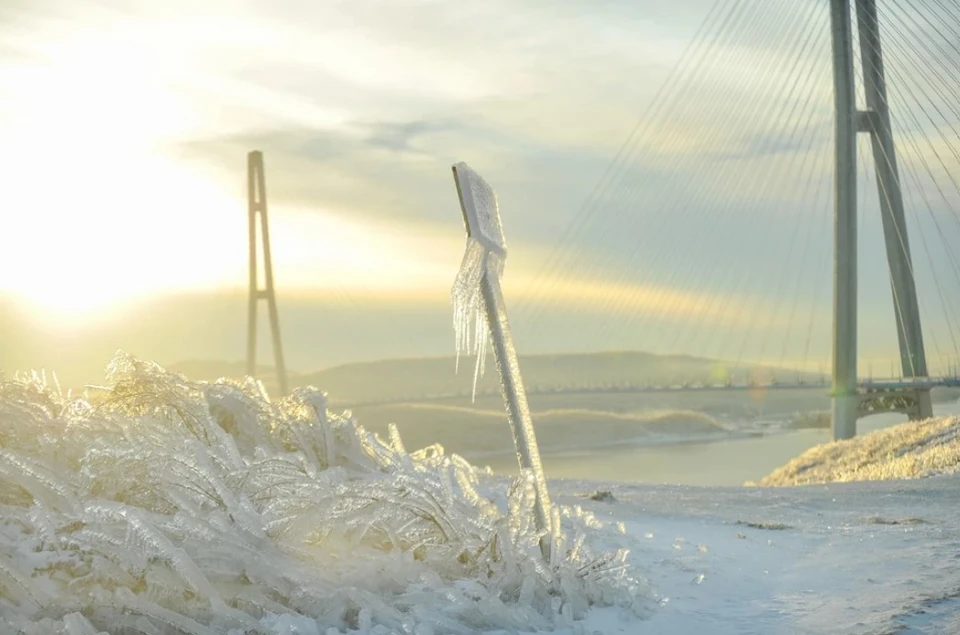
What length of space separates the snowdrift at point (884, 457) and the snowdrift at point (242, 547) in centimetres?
745

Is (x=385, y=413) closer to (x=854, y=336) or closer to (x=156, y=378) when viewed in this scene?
(x=854, y=336)

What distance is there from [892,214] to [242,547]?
62.5ft

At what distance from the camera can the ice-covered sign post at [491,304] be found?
376 centimetres

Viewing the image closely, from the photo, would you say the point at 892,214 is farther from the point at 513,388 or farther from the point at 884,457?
the point at 513,388

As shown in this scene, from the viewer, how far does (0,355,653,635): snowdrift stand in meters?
3.21

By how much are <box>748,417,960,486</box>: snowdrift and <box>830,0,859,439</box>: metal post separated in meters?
3.94

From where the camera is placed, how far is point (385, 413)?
4775cm

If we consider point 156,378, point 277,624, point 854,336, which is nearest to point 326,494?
point 277,624

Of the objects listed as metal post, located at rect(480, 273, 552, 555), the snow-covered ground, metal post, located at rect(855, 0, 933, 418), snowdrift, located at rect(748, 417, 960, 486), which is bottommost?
snowdrift, located at rect(748, 417, 960, 486)

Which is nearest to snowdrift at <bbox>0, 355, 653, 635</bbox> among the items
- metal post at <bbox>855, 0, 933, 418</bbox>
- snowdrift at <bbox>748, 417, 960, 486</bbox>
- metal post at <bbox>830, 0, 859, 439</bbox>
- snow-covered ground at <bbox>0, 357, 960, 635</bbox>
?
snow-covered ground at <bbox>0, 357, 960, 635</bbox>

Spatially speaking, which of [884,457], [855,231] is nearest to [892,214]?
[855,231]

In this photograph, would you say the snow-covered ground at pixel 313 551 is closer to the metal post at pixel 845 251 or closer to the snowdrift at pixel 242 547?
the snowdrift at pixel 242 547

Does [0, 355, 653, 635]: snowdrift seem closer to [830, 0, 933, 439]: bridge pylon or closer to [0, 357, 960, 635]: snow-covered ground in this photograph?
[0, 357, 960, 635]: snow-covered ground

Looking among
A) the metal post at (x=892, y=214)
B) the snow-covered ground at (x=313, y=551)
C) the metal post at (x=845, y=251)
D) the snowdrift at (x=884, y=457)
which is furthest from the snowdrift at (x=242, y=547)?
the metal post at (x=892, y=214)
